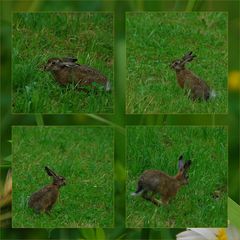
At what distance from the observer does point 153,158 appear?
3.87 feet

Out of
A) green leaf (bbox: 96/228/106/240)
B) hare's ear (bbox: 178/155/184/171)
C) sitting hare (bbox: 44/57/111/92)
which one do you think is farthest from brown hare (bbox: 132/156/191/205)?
sitting hare (bbox: 44/57/111/92)

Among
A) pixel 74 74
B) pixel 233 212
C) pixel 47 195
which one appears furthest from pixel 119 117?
pixel 233 212

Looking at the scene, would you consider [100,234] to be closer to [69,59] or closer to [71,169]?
[71,169]

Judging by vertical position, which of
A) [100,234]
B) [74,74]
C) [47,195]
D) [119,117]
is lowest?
[100,234]

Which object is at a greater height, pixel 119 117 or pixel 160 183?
pixel 119 117

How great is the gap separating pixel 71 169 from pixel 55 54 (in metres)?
0.29

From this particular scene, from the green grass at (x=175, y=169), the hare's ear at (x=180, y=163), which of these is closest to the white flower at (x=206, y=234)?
the green grass at (x=175, y=169)

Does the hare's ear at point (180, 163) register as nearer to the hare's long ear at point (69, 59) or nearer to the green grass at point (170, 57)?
the green grass at point (170, 57)

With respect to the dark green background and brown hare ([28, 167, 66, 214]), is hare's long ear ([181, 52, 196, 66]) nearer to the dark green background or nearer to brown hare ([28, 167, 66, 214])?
the dark green background

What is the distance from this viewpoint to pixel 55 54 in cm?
118

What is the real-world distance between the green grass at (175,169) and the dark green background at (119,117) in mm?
21

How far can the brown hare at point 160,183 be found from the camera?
1.17 meters

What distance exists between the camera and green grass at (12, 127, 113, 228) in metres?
1.17

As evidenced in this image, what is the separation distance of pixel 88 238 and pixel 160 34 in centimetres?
54
